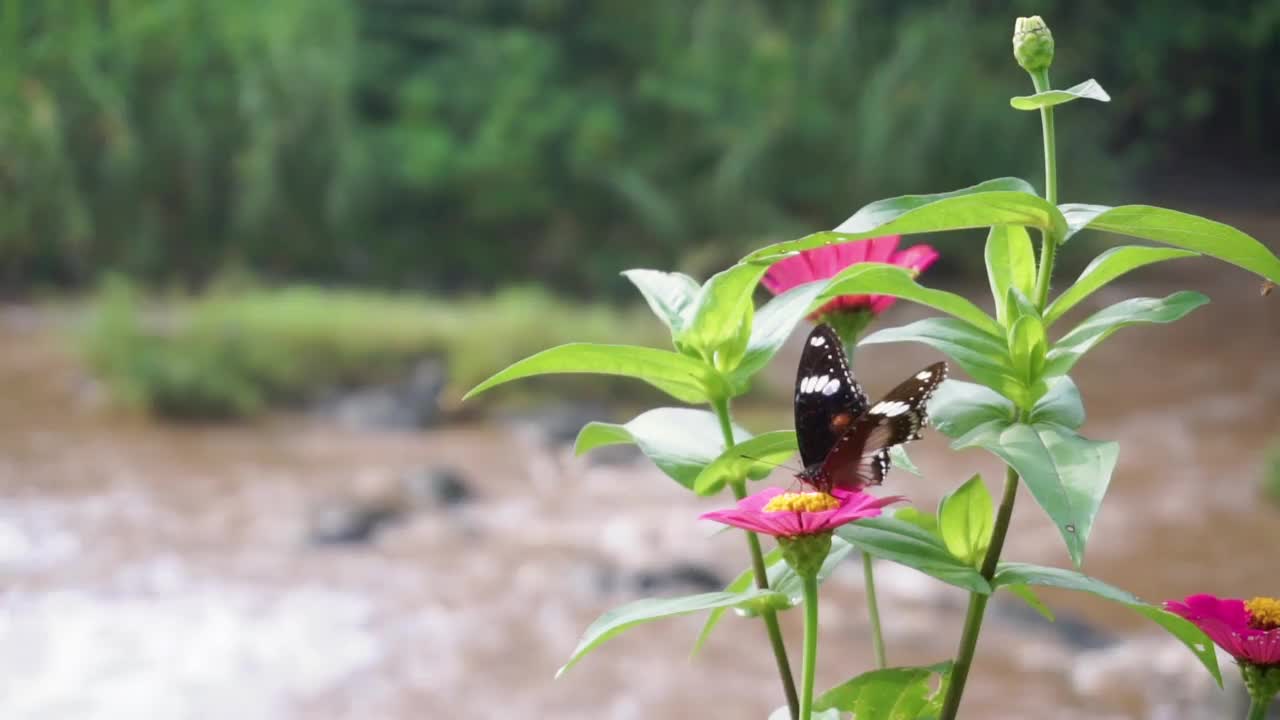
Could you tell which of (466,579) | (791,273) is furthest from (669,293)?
(466,579)

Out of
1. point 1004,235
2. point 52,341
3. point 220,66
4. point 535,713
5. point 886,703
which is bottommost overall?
point 52,341

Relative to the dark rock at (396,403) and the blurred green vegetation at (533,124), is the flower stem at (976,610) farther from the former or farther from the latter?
the blurred green vegetation at (533,124)

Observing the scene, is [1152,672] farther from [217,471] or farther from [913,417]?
[217,471]

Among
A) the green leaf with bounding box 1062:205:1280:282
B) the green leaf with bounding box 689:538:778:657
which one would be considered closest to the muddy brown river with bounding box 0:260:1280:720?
the green leaf with bounding box 689:538:778:657

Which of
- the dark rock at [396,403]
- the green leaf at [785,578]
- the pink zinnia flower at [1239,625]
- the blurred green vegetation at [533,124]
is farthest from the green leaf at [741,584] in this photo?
the blurred green vegetation at [533,124]

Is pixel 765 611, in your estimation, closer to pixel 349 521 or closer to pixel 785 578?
pixel 785 578

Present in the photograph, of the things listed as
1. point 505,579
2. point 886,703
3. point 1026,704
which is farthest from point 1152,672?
point 886,703
